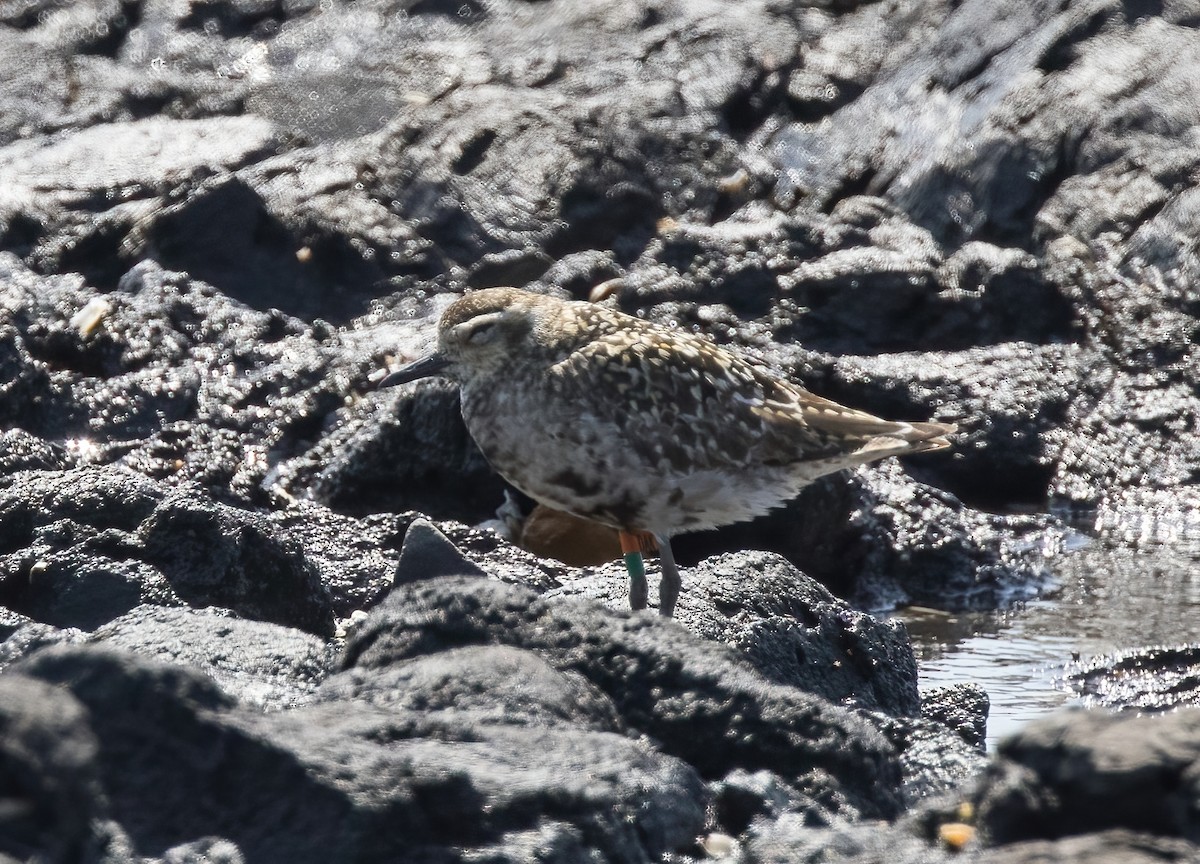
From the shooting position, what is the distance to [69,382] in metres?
11.2

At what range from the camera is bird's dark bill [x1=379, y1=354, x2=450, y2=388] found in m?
7.49

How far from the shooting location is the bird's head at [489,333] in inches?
284

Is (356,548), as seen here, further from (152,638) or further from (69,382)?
(69,382)

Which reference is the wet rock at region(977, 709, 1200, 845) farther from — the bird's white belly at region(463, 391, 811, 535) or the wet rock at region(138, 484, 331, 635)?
the wet rock at region(138, 484, 331, 635)

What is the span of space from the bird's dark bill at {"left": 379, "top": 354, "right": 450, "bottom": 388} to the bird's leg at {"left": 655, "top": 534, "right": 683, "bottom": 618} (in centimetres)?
131

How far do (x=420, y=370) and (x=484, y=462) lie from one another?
2.44 m

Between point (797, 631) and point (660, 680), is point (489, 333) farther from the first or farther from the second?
point (660, 680)

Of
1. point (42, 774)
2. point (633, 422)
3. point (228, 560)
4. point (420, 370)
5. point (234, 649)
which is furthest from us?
point (420, 370)

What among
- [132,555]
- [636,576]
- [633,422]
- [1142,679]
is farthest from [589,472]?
[1142,679]

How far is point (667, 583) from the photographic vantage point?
680 centimetres

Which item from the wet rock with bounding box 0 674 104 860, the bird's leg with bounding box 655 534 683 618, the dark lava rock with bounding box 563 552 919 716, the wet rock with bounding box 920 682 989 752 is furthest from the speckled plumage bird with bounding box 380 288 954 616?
the wet rock with bounding box 0 674 104 860

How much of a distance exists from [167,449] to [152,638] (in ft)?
17.7

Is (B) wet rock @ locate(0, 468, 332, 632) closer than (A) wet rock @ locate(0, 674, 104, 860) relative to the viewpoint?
No

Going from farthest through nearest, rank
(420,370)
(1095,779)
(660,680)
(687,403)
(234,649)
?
(420,370) → (687,403) → (234,649) → (660,680) → (1095,779)
